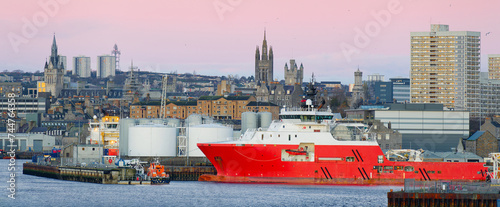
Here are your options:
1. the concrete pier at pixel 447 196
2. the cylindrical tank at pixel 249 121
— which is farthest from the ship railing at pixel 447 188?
the cylindrical tank at pixel 249 121

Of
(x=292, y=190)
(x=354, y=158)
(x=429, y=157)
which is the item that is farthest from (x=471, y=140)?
(x=292, y=190)

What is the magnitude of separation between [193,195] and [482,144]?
53.6 m

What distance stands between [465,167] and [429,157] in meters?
5.49

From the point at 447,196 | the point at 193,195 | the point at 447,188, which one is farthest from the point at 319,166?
the point at 447,196

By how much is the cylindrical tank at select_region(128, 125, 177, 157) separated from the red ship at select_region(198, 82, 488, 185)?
1159 cm

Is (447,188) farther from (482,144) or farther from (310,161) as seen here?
(482,144)

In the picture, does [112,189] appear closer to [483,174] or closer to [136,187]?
[136,187]

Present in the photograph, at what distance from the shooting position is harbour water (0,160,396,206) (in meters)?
67.8

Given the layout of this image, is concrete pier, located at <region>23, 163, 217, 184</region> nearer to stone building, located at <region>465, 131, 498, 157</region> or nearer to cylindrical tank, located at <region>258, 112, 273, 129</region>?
cylindrical tank, located at <region>258, 112, 273, 129</region>

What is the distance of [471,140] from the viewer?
118m

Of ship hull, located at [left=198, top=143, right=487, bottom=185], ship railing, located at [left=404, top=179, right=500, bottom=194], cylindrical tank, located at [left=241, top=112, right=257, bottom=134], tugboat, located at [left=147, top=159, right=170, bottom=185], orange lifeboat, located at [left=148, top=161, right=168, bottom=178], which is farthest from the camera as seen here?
cylindrical tank, located at [left=241, top=112, right=257, bottom=134]

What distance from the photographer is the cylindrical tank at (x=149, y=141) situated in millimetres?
91875

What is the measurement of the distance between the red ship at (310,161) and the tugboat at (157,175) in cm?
378

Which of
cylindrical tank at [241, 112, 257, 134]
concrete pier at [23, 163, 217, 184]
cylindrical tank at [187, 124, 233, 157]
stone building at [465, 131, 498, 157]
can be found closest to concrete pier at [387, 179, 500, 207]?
concrete pier at [23, 163, 217, 184]
